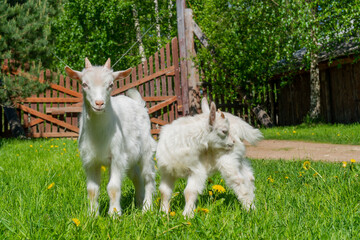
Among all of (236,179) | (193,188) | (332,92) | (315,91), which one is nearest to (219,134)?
(236,179)

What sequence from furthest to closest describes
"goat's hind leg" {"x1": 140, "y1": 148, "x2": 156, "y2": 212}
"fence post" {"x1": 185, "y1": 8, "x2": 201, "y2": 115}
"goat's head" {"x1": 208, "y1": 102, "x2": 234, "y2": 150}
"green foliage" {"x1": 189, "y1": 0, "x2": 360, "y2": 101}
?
"green foliage" {"x1": 189, "y1": 0, "x2": 360, "y2": 101}
"fence post" {"x1": 185, "y1": 8, "x2": 201, "y2": 115}
"goat's hind leg" {"x1": 140, "y1": 148, "x2": 156, "y2": 212}
"goat's head" {"x1": 208, "y1": 102, "x2": 234, "y2": 150}

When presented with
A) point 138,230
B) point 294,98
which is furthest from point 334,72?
point 138,230

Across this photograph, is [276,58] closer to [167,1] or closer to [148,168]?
[148,168]

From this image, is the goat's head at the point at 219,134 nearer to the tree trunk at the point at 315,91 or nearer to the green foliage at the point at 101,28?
the tree trunk at the point at 315,91

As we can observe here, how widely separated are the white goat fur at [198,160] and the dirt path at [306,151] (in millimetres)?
3135

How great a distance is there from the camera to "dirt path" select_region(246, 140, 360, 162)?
6.49m

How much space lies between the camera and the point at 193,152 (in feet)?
10.8

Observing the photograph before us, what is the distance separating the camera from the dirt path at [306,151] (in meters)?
6.49

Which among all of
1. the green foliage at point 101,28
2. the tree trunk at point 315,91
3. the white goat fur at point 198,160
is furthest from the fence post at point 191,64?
the green foliage at point 101,28

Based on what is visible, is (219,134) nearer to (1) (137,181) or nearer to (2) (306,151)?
(1) (137,181)

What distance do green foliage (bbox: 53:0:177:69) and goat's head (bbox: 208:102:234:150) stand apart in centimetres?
1629

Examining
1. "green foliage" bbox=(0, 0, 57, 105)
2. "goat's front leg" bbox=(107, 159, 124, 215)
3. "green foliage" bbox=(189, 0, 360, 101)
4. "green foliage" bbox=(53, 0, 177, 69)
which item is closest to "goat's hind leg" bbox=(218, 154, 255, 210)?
"goat's front leg" bbox=(107, 159, 124, 215)

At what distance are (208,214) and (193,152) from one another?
642 millimetres

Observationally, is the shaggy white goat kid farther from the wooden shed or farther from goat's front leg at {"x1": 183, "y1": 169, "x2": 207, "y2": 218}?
the wooden shed
